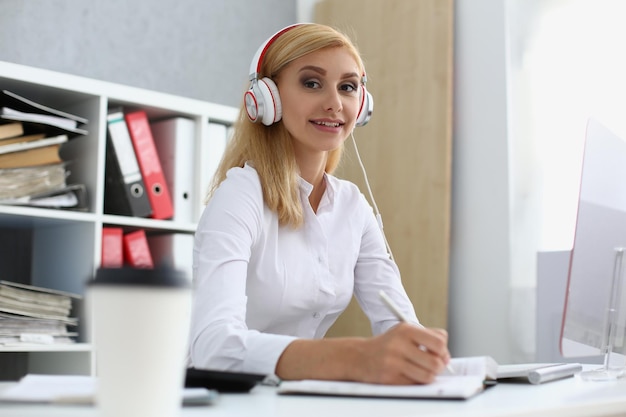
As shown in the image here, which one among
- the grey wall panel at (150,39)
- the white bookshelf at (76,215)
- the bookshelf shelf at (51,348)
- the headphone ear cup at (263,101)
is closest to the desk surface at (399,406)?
the headphone ear cup at (263,101)

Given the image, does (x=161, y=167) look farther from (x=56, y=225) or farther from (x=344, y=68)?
(x=344, y=68)

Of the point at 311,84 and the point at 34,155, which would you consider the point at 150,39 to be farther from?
the point at 311,84

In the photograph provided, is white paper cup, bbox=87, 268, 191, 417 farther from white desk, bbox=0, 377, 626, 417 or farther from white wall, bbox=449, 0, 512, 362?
white wall, bbox=449, 0, 512, 362

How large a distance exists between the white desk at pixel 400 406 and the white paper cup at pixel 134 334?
9 cm

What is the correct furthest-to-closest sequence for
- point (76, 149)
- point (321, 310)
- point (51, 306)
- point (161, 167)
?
point (161, 167) → point (76, 149) → point (51, 306) → point (321, 310)

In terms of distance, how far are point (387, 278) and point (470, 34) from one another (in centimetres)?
155

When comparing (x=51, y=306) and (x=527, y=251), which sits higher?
(x=527, y=251)

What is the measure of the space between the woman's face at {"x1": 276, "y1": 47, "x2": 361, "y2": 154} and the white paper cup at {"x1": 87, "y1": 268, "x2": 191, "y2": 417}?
1.14 m

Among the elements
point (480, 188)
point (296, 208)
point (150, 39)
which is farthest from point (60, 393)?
point (150, 39)

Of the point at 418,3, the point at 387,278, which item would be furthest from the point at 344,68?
the point at 418,3

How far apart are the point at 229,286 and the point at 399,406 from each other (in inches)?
22.6

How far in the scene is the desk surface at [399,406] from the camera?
67 centimetres

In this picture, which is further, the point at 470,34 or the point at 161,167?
the point at 470,34

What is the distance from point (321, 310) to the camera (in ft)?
5.33
